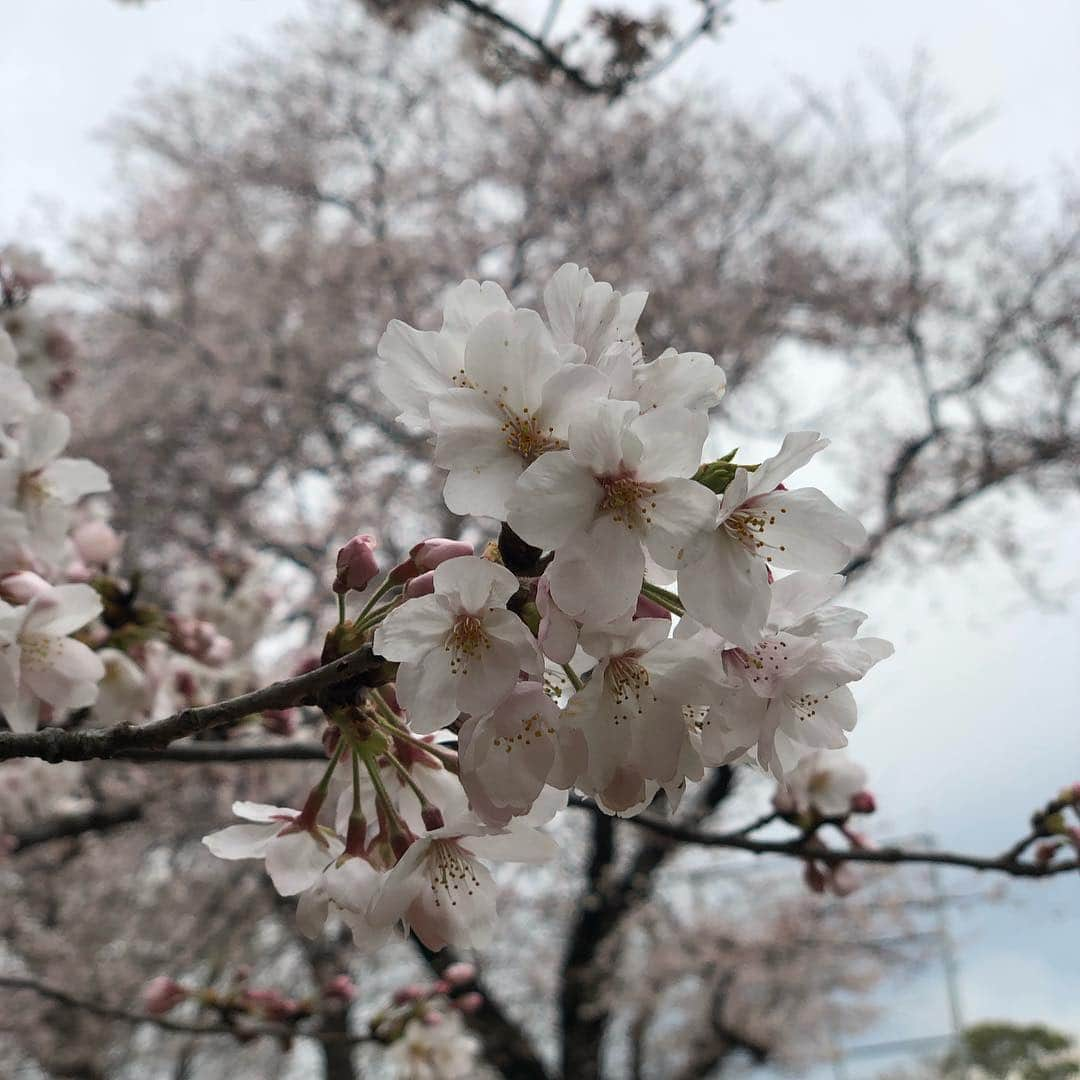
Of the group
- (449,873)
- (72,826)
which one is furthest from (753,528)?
(72,826)

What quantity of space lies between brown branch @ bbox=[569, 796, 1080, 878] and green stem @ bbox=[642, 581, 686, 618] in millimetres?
557

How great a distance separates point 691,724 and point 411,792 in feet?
0.86

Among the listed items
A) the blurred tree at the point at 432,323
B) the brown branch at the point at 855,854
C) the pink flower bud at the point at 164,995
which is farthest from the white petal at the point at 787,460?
the blurred tree at the point at 432,323

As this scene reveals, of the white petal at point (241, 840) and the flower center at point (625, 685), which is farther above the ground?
the flower center at point (625, 685)

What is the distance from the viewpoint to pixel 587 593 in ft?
1.89

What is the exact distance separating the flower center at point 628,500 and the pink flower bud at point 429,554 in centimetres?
12

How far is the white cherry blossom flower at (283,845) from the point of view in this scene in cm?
80

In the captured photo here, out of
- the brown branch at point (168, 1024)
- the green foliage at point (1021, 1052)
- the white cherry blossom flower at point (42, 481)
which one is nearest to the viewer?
the white cherry blossom flower at point (42, 481)

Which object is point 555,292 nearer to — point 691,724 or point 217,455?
point 691,724

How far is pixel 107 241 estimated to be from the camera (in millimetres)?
8625

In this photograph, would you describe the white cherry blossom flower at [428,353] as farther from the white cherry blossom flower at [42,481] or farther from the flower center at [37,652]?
the white cherry blossom flower at [42,481]

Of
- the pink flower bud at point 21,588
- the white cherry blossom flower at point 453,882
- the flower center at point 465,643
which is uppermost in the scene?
the pink flower bud at point 21,588

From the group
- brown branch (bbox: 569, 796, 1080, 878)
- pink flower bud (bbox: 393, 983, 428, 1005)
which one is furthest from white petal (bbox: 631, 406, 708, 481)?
pink flower bud (bbox: 393, 983, 428, 1005)

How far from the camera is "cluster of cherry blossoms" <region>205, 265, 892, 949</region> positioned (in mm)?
593
